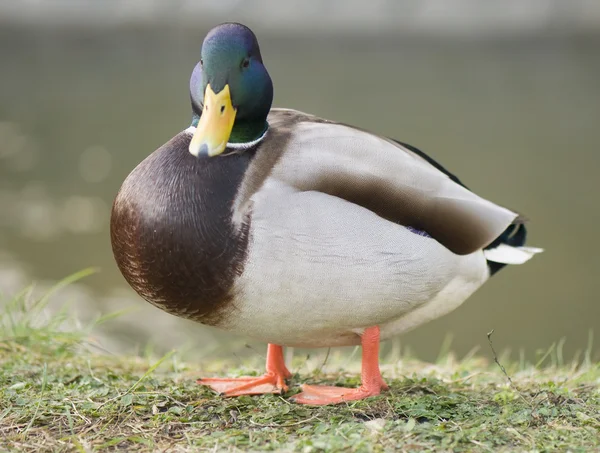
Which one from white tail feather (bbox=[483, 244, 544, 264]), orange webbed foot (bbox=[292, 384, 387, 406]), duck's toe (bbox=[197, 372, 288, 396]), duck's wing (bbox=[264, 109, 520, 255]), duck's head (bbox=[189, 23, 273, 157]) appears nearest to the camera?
duck's head (bbox=[189, 23, 273, 157])

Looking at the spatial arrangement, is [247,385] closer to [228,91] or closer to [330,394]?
[330,394]

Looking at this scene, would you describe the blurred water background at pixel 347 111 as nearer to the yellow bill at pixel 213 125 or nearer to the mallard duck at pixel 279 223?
the mallard duck at pixel 279 223

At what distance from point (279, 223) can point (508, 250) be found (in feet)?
3.62

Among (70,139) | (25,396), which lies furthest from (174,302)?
(70,139)

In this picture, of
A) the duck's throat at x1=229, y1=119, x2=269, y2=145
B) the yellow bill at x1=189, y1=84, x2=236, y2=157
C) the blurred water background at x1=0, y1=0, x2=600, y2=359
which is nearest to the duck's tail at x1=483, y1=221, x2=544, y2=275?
the duck's throat at x1=229, y1=119, x2=269, y2=145

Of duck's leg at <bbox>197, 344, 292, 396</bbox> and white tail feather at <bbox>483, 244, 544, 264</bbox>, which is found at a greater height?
white tail feather at <bbox>483, 244, 544, 264</bbox>

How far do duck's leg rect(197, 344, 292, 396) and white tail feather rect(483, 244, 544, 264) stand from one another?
2.88 feet

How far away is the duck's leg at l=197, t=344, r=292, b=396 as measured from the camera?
10.2ft

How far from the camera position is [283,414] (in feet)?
9.41

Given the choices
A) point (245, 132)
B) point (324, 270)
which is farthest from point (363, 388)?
point (245, 132)

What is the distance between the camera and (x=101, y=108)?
13.4 m

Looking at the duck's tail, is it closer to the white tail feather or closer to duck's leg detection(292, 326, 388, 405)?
the white tail feather

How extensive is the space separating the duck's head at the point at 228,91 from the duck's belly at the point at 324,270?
24 cm

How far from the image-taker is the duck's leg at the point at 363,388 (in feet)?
9.79
